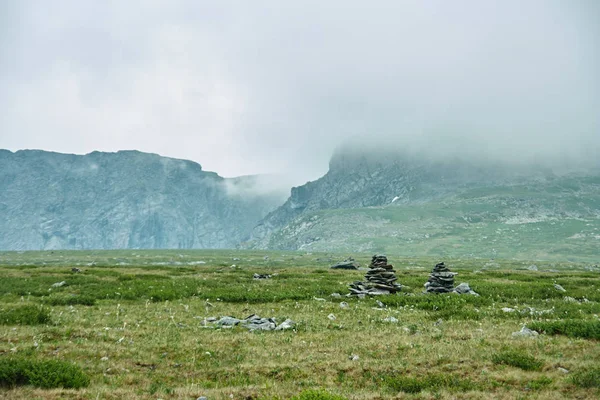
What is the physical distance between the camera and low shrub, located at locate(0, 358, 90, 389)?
30.4 feet

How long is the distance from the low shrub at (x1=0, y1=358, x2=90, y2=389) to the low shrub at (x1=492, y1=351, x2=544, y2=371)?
1130 centimetres

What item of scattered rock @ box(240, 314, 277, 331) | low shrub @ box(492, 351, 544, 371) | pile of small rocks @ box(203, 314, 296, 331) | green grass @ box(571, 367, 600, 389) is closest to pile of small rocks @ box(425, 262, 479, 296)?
pile of small rocks @ box(203, 314, 296, 331)

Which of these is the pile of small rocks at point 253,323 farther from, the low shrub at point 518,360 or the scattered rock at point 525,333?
the scattered rock at point 525,333

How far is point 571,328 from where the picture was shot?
1380 cm

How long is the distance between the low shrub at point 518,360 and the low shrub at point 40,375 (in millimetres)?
11297

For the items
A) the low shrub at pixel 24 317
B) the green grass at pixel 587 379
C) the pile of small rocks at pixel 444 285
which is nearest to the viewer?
the green grass at pixel 587 379

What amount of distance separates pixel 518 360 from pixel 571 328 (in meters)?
4.56

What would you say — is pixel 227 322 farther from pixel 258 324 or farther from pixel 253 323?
pixel 258 324

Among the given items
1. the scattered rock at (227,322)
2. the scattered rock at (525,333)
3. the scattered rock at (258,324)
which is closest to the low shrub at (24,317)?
the scattered rock at (227,322)

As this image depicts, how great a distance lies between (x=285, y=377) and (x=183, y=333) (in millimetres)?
6226

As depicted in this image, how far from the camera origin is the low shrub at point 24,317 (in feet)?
51.2

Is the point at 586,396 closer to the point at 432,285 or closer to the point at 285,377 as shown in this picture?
the point at 285,377

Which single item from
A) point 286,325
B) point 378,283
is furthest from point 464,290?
point 286,325

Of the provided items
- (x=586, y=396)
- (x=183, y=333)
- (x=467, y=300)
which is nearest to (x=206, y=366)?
(x=183, y=333)
